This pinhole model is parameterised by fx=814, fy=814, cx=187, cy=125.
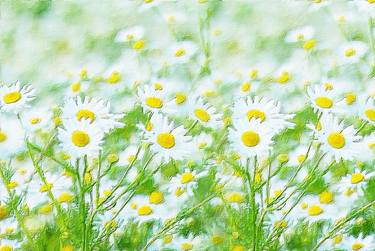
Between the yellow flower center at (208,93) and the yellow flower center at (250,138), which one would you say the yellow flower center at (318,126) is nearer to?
the yellow flower center at (250,138)

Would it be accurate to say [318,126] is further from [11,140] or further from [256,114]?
[11,140]

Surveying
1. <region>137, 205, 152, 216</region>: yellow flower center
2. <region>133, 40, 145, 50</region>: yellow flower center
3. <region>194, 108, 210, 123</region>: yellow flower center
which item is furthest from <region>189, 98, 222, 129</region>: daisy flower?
<region>133, 40, 145, 50</region>: yellow flower center

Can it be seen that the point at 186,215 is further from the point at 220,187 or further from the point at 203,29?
the point at 203,29

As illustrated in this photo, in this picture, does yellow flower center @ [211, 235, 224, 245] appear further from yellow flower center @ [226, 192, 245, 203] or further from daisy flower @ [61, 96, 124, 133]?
daisy flower @ [61, 96, 124, 133]

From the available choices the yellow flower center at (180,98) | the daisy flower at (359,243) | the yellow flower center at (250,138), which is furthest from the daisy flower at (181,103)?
the daisy flower at (359,243)

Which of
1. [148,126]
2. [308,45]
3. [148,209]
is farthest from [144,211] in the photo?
[308,45]

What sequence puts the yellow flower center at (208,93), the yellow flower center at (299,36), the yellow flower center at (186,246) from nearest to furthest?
the yellow flower center at (186,246) < the yellow flower center at (208,93) < the yellow flower center at (299,36)

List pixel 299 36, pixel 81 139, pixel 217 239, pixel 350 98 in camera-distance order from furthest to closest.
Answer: pixel 299 36, pixel 350 98, pixel 217 239, pixel 81 139
